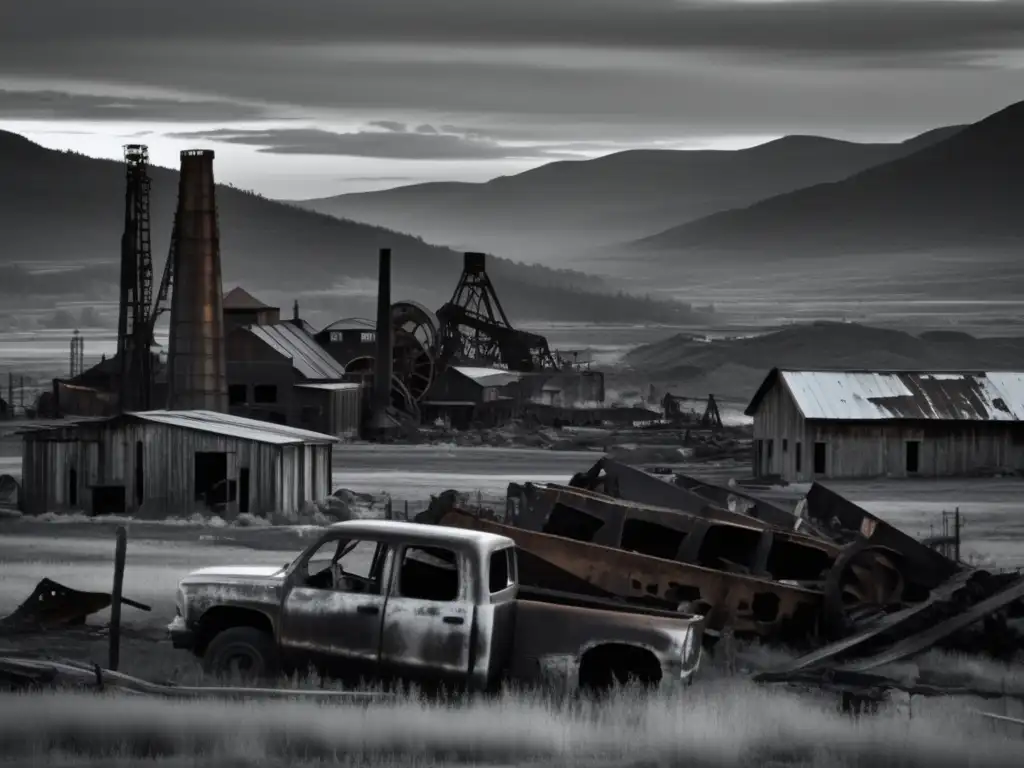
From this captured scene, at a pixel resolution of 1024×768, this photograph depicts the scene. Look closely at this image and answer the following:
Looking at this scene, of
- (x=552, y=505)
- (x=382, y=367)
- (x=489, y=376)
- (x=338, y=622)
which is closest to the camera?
(x=338, y=622)

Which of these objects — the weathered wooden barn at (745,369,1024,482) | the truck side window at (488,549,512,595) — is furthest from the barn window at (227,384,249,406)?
the truck side window at (488,549,512,595)

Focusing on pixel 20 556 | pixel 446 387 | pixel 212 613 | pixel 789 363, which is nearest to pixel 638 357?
pixel 789 363

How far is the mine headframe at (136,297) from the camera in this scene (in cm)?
7456

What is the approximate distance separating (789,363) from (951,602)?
17132cm

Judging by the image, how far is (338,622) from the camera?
14.3 metres

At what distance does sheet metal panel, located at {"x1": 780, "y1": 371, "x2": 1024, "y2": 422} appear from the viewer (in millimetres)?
48375

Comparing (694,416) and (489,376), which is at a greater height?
(489,376)

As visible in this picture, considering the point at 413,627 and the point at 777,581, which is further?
the point at 777,581

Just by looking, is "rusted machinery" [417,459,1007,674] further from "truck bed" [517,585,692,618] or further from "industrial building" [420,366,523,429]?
"industrial building" [420,366,523,429]

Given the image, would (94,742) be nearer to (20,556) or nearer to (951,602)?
(951,602)

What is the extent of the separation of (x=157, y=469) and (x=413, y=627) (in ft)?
75.6

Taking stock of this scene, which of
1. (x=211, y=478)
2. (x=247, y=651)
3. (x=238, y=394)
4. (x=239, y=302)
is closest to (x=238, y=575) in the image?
(x=247, y=651)

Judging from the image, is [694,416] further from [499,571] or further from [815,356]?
[815,356]

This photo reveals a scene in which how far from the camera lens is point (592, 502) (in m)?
19.7
